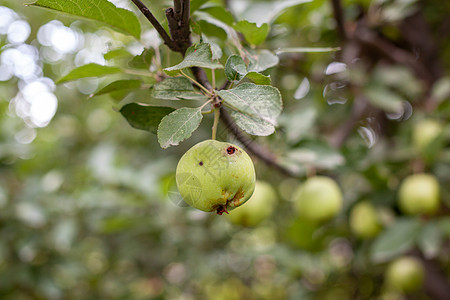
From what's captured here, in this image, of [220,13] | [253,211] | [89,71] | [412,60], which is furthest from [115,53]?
[412,60]

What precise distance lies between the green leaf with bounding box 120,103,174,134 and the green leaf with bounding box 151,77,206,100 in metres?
0.06

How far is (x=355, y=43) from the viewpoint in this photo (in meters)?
1.57

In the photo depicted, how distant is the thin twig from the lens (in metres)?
0.46

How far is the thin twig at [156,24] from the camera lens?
46cm

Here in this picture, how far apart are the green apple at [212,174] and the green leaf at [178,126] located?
0.05 meters

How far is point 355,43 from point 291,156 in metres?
0.73

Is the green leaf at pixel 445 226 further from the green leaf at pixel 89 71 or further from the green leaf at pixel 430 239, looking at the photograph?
the green leaf at pixel 89 71

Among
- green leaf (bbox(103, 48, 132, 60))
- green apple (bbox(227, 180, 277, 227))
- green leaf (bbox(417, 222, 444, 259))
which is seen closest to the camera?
green leaf (bbox(103, 48, 132, 60))

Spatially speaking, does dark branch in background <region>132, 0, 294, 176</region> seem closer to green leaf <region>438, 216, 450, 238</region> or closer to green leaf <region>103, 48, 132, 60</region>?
green leaf <region>103, 48, 132, 60</region>

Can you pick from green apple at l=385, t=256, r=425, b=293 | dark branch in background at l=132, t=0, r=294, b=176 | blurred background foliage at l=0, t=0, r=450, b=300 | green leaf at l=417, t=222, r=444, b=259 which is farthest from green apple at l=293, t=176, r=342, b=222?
dark branch in background at l=132, t=0, r=294, b=176

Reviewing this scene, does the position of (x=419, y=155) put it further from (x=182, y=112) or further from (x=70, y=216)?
(x=70, y=216)

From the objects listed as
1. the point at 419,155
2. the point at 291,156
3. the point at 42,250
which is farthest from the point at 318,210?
the point at 42,250

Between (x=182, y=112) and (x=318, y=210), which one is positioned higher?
(x=182, y=112)

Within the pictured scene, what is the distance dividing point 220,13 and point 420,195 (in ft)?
3.26
